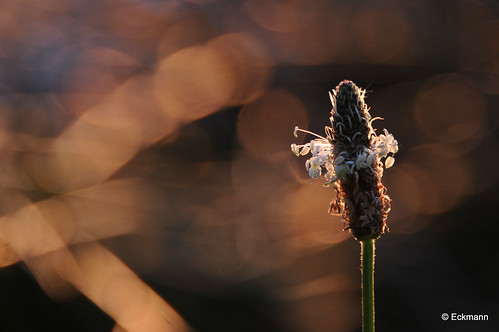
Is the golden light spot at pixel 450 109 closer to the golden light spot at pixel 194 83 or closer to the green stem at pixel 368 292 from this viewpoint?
the golden light spot at pixel 194 83

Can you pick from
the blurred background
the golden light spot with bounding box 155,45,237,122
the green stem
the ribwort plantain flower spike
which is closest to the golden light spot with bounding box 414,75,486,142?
the blurred background

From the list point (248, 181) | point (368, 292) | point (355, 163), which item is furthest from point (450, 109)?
point (368, 292)

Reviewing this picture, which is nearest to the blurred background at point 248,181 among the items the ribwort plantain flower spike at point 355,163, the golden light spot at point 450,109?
the golden light spot at point 450,109

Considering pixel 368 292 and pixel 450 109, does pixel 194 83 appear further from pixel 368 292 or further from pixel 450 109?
pixel 368 292

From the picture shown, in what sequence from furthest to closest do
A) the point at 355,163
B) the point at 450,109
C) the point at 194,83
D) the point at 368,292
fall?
the point at 194,83 → the point at 450,109 → the point at 355,163 → the point at 368,292

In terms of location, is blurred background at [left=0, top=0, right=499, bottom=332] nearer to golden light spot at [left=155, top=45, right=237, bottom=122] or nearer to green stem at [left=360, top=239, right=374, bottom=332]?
golden light spot at [left=155, top=45, right=237, bottom=122]
